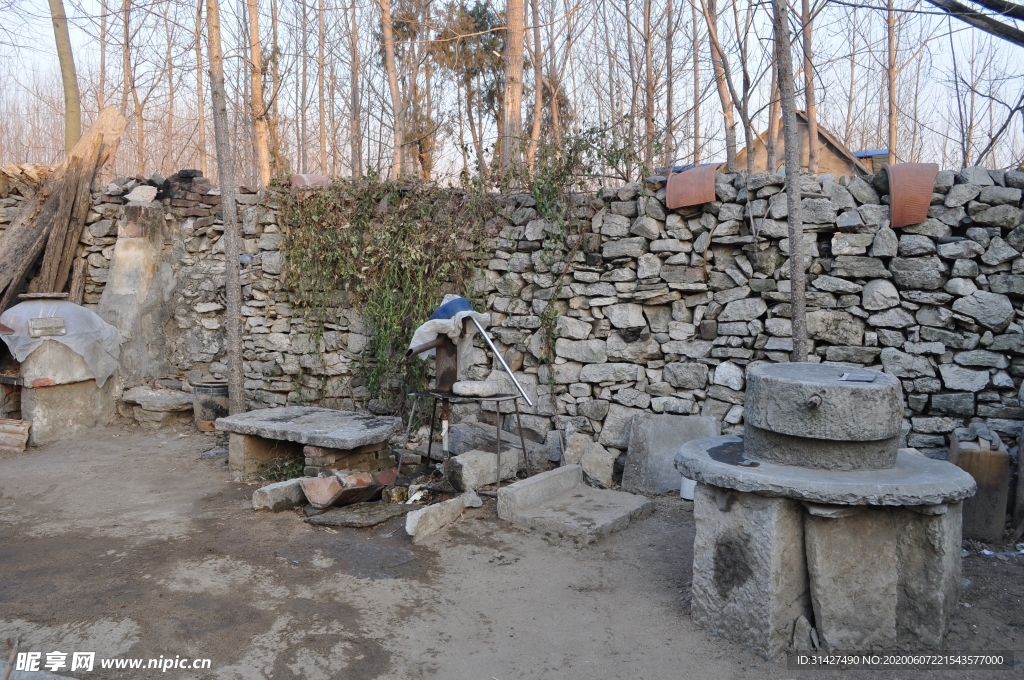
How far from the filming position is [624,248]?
6262 mm

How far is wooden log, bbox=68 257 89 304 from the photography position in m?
8.42

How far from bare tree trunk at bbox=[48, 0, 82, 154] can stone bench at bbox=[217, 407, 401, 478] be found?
6695 millimetres

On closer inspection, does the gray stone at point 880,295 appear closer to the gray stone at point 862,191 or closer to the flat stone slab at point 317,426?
the gray stone at point 862,191

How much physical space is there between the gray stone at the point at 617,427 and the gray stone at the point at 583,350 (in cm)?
44

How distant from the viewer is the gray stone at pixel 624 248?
6207 millimetres

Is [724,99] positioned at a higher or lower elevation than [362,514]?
higher

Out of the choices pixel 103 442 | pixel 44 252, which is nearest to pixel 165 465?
pixel 103 442

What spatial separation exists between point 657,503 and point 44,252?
7.37 metres

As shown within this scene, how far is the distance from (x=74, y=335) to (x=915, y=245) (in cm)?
782

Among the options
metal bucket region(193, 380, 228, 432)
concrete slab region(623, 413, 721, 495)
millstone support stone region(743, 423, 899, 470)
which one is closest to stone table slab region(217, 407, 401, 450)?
metal bucket region(193, 380, 228, 432)

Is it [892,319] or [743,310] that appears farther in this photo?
[743,310]

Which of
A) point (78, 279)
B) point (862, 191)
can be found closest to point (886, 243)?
point (862, 191)

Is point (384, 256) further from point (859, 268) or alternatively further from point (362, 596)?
point (859, 268)

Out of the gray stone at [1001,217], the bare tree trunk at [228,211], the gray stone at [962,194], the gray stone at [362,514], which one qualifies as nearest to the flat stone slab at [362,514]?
the gray stone at [362,514]
